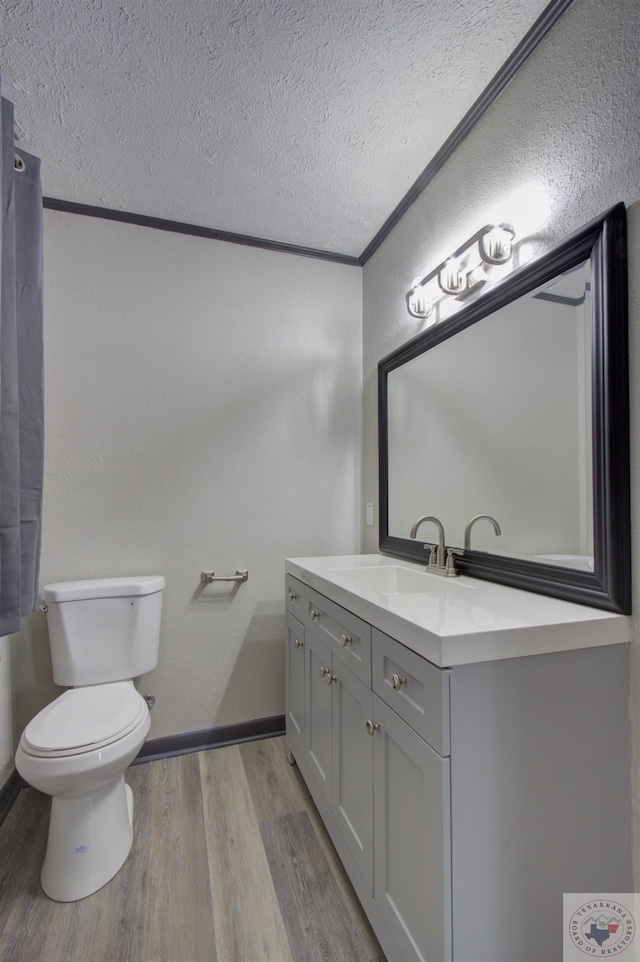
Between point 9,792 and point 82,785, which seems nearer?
point 82,785

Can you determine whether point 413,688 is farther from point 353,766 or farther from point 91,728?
point 91,728

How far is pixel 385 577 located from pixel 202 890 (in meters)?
1.12

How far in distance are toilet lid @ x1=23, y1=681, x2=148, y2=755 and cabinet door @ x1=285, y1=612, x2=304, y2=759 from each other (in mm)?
575

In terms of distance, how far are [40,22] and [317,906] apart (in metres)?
2.56

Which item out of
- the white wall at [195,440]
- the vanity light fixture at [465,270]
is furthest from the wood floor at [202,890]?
the vanity light fixture at [465,270]

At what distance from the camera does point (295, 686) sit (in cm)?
177

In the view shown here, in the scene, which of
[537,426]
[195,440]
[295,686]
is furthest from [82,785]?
[537,426]

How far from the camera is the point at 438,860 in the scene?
81 cm

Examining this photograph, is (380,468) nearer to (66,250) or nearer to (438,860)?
(438,860)

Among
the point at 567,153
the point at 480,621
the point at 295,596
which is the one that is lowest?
the point at 295,596

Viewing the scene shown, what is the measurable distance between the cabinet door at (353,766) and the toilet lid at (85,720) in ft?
2.19

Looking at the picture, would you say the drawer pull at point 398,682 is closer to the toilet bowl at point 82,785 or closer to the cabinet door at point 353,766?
the cabinet door at point 353,766

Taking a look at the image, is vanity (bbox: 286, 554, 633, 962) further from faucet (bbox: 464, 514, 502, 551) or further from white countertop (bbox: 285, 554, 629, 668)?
faucet (bbox: 464, 514, 502, 551)

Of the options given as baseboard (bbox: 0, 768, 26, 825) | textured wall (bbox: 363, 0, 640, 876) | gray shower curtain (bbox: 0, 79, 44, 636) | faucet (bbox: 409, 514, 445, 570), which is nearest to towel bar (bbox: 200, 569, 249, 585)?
gray shower curtain (bbox: 0, 79, 44, 636)
